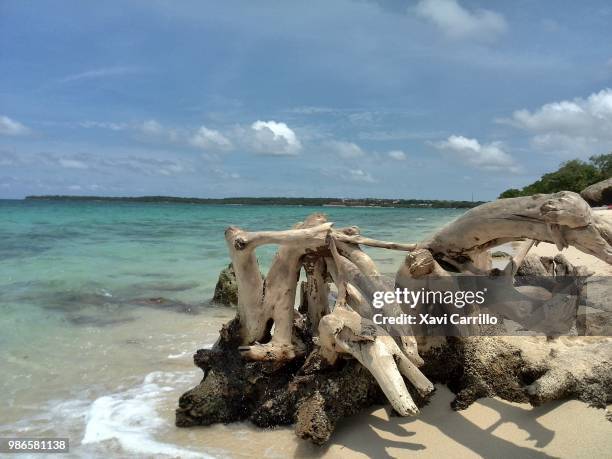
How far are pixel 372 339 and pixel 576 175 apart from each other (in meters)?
45.8

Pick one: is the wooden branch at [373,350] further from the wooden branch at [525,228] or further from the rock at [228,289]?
the rock at [228,289]

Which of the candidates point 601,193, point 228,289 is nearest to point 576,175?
point 601,193

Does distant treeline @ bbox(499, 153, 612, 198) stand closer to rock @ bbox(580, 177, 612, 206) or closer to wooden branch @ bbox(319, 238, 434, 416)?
rock @ bbox(580, 177, 612, 206)

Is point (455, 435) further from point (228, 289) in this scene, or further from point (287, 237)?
point (228, 289)

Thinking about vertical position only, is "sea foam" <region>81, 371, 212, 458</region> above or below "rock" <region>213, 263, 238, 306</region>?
below

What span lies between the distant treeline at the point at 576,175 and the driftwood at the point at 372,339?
4028cm

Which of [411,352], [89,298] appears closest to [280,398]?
[411,352]

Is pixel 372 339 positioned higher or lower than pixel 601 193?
lower

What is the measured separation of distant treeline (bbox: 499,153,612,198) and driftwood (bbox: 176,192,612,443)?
132 ft

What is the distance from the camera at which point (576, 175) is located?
141 ft

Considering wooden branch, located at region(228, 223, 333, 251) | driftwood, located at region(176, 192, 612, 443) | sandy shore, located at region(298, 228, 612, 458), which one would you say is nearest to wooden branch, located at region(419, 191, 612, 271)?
driftwood, located at region(176, 192, 612, 443)

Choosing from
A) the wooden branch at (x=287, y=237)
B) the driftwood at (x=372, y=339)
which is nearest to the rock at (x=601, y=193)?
the driftwood at (x=372, y=339)

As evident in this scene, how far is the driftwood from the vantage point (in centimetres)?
354

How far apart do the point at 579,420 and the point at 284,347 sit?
87.4 inches
